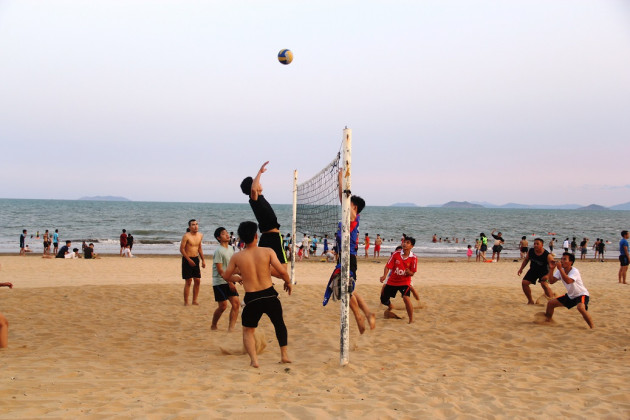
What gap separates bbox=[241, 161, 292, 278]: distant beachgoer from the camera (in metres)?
6.00

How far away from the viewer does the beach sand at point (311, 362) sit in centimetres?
418

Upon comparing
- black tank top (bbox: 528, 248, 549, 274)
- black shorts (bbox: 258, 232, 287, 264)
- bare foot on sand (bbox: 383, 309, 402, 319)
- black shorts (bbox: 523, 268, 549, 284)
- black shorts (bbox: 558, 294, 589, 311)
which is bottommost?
bare foot on sand (bbox: 383, 309, 402, 319)

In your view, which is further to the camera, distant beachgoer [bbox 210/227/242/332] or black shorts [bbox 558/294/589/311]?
black shorts [bbox 558/294/589/311]

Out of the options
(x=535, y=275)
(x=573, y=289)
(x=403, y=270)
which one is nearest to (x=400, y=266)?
(x=403, y=270)

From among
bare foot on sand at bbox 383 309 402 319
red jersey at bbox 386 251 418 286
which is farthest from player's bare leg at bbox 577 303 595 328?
bare foot on sand at bbox 383 309 402 319

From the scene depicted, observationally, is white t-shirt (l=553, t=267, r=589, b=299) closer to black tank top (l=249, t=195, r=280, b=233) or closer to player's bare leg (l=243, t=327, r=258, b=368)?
black tank top (l=249, t=195, r=280, b=233)

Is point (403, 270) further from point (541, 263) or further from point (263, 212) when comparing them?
point (541, 263)

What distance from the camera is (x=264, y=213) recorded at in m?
6.10

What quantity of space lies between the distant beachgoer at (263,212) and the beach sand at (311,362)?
1.17 metres

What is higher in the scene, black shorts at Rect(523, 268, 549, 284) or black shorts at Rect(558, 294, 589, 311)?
black shorts at Rect(523, 268, 549, 284)

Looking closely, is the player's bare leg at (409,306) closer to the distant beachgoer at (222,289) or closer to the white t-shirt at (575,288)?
the white t-shirt at (575,288)

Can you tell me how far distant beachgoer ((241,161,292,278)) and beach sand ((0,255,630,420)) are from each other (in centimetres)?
117

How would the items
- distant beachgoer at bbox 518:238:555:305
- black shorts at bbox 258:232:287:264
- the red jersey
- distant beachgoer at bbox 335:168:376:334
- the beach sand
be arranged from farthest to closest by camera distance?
distant beachgoer at bbox 518:238:555:305 < the red jersey < black shorts at bbox 258:232:287:264 < distant beachgoer at bbox 335:168:376:334 < the beach sand

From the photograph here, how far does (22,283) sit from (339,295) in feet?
35.8
